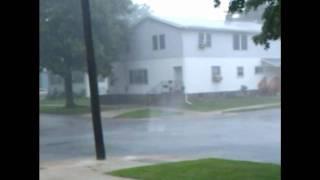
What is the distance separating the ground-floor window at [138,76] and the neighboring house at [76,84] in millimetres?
1758

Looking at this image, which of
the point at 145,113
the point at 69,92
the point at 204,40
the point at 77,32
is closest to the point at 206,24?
the point at 204,40

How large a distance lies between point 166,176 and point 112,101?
26.8 m

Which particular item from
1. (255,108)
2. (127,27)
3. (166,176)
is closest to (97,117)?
(166,176)

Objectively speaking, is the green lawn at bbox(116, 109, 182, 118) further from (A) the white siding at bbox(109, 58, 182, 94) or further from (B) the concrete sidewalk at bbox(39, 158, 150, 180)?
(B) the concrete sidewalk at bbox(39, 158, 150, 180)

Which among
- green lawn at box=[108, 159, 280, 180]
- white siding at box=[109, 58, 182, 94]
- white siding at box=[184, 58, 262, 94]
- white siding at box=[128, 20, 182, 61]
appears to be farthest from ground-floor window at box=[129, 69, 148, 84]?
green lawn at box=[108, 159, 280, 180]

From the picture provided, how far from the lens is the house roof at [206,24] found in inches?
1280

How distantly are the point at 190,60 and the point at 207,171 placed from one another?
23804 millimetres

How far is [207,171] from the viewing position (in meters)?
9.28

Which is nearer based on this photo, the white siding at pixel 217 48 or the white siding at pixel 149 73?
the white siding at pixel 217 48

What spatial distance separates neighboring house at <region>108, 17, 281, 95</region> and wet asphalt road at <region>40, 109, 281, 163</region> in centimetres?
750

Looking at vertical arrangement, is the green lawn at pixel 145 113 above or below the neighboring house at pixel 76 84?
below

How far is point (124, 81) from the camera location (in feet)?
117

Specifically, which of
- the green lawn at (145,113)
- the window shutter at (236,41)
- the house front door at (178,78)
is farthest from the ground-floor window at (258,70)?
the green lawn at (145,113)

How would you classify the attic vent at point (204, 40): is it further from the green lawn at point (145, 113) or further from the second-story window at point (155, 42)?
the green lawn at point (145, 113)
